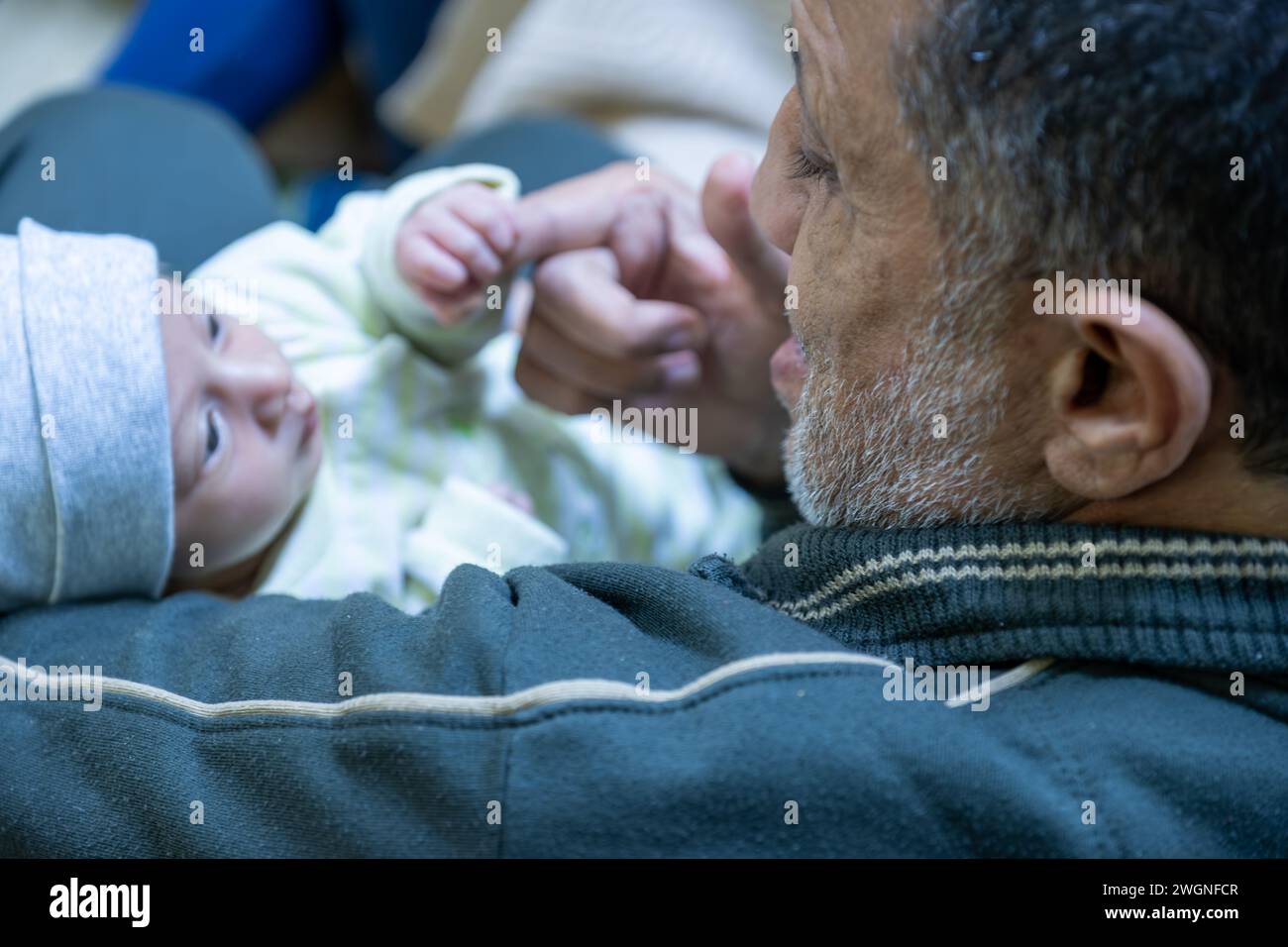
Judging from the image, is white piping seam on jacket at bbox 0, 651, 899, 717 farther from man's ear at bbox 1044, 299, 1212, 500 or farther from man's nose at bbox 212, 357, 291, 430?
man's nose at bbox 212, 357, 291, 430

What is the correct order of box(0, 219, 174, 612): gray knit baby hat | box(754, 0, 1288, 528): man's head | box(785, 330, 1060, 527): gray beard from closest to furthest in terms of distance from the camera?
box(754, 0, 1288, 528): man's head
box(785, 330, 1060, 527): gray beard
box(0, 219, 174, 612): gray knit baby hat

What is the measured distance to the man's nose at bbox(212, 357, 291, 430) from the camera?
93cm

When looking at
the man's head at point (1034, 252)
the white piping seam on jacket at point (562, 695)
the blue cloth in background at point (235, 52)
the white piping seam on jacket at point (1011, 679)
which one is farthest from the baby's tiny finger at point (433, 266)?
the blue cloth in background at point (235, 52)

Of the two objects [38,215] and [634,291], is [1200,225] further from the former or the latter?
[38,215]

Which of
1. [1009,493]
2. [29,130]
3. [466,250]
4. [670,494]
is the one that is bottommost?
[1009,493]

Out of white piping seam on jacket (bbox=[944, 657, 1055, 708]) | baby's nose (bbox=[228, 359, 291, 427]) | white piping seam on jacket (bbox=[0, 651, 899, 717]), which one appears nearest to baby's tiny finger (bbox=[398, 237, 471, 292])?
baby's nose (bbox=[228, 359, 291, 427])

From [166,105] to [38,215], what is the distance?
0.27m

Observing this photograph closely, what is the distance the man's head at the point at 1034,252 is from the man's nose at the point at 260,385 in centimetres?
44

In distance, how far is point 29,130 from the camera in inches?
46.0

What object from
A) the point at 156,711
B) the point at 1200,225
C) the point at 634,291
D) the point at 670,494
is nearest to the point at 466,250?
the point at 634,291

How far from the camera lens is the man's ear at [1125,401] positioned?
0.56 meters

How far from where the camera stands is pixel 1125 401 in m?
0.60

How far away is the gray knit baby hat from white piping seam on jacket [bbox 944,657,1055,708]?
1.93 ft

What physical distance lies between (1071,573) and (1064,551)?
0.01 meters
